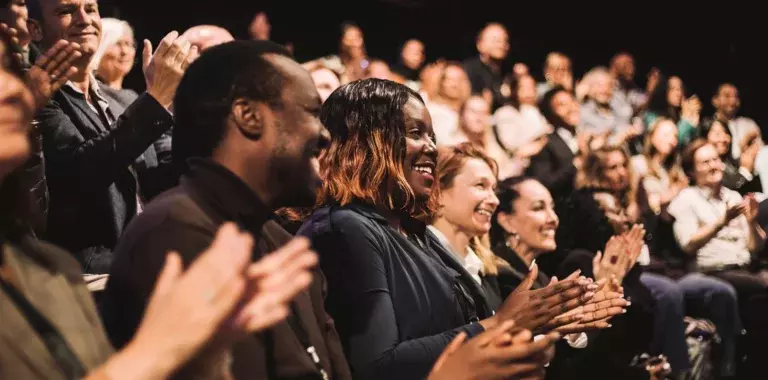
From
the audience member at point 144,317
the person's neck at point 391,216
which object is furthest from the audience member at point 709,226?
the audience member at point 144,317

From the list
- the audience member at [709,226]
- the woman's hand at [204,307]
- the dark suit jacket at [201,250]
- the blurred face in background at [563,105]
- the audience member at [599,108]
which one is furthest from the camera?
the audience member at [599,108]

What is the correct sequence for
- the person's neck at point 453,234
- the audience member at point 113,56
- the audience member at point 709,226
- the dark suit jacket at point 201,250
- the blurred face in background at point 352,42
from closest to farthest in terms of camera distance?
the dark suit jacket at point 201,250 → the audience member at point 113,56 → the person's neck at point 453,234 → the audience member at point 709,226 → the blurred face in background at point 352,42

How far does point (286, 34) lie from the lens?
8.59m

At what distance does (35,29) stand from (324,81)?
1.70 meters

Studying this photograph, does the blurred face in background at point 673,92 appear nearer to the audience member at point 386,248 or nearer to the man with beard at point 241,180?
the audience member at point 386,248

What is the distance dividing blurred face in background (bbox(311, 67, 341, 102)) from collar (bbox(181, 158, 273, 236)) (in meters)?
2.63

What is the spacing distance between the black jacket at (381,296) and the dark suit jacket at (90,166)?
0.49 m

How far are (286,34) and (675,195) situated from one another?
3484 mm

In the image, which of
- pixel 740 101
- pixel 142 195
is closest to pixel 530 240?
pixel 142 195

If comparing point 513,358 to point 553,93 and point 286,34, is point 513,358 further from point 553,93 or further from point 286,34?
point 286,34

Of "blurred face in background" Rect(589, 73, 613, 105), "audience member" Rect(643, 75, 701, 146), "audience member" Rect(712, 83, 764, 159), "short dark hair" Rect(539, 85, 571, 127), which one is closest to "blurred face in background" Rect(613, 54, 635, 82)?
"audience member" Rect(643, 75, 701, 146)

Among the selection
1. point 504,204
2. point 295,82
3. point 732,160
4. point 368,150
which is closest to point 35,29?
point 368,150

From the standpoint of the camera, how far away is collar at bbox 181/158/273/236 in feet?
5.78

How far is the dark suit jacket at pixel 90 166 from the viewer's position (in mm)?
2613
